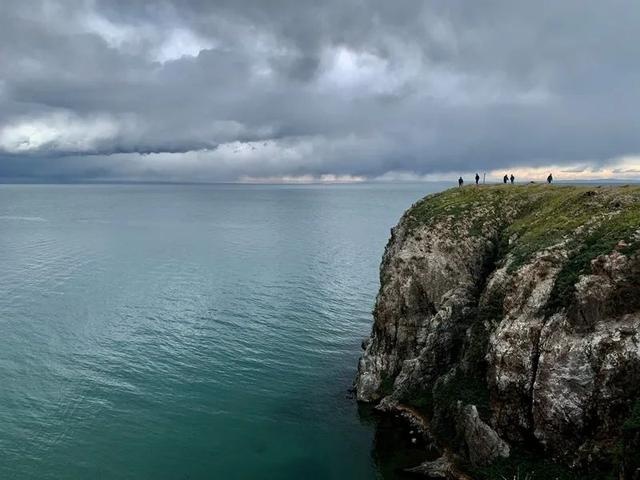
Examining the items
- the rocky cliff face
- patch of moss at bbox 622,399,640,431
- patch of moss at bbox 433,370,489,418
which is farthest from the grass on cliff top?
patch of moss at bbox 622,399,640,431

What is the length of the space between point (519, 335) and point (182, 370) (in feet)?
139

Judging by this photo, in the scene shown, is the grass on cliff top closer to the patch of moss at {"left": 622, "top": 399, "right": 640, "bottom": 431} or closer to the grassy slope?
the grassy slope

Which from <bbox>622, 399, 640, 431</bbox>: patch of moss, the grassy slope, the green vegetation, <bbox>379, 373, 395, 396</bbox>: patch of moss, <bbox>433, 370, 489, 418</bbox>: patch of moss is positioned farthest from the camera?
<bbox>379, 373, 395, 396</bbox>: patch of moss

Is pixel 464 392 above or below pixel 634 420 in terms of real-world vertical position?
below

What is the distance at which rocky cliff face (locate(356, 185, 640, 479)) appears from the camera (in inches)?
1401

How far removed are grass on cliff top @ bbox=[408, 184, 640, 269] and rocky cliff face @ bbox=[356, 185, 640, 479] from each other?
21cm

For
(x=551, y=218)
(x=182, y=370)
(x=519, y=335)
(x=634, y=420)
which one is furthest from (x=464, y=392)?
(x=182, y=370)

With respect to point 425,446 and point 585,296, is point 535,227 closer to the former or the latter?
point 585,296

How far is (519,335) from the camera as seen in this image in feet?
133

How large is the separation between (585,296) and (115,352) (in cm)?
5878

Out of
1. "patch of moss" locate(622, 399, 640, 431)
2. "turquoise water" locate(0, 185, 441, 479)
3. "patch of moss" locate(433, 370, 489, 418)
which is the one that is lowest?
"turquoise water" locate(0, 185, 441, 479)

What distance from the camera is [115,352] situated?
6862cm

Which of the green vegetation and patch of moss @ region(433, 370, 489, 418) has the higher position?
the green vegetation

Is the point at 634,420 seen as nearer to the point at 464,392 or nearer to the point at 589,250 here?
the point at 589,250
